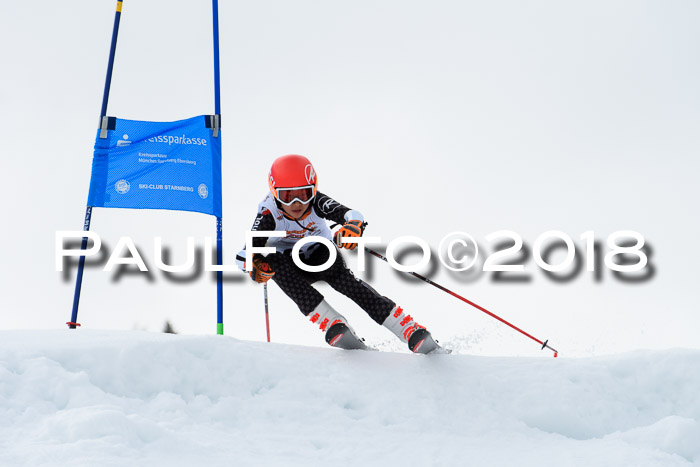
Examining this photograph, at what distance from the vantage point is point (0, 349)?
4000 mm

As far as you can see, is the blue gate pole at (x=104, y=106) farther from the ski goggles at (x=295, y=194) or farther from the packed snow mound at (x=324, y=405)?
the ski goggles at (x=295, y=194)

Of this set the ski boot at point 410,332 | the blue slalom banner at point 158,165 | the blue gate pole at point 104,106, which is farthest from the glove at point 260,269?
the blue gate pole at point 104,106

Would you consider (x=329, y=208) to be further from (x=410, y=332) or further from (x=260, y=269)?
(x=410, y=332)

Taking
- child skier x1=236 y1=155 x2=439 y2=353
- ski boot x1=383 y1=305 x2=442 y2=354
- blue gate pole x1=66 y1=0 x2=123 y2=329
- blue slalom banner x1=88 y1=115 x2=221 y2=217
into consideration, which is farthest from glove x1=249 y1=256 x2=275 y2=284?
blue gate pole x1=66 y1=0 x2=123 y2=329

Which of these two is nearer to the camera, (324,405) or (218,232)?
(324,405)

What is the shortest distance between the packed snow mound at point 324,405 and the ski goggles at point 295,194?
108 centimetres

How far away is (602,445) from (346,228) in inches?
86.1

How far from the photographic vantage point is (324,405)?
4.04 meters

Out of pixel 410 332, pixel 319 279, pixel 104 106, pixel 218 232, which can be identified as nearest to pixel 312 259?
pixel 319 279

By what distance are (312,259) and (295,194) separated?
518 mm

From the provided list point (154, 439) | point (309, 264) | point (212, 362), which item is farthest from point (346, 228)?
point (154, 439)

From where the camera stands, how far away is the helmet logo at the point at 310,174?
510 centimetres

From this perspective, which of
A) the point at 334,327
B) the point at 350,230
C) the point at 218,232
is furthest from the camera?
the point at 218,232

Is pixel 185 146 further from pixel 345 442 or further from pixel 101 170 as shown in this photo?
pixel 345 442
